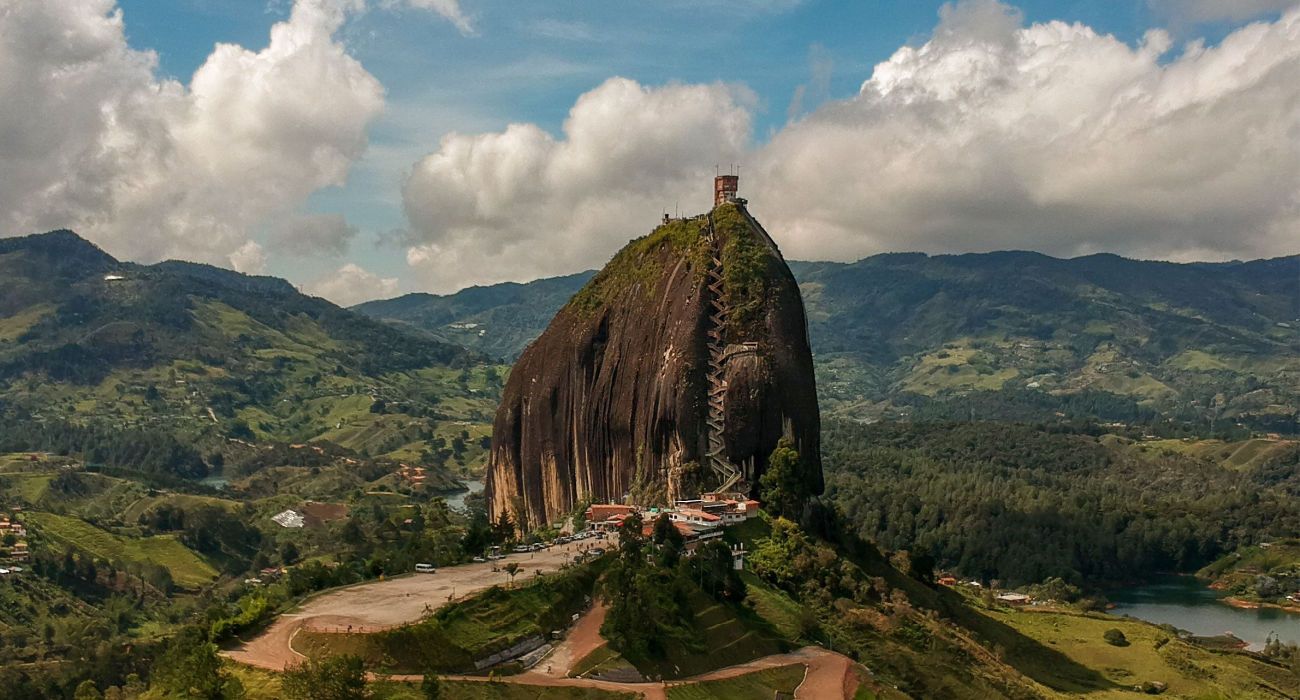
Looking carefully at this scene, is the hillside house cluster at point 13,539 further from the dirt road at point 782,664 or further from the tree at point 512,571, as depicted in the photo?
the dirt road at point 782,664

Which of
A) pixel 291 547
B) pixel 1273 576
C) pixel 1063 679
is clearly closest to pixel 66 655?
pixel 291 547

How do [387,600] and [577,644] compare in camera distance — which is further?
[387,600]

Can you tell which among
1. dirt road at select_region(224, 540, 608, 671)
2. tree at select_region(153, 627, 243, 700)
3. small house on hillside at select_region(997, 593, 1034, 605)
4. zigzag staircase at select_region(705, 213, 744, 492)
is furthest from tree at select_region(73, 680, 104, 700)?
small house on hillside at select_region(997, 593, 1034, 605)

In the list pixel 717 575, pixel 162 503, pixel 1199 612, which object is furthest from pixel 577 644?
pixel 162 503

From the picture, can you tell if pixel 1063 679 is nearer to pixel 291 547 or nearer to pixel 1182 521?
pixel 291 547

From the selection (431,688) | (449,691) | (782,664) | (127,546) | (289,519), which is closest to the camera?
(431,688)

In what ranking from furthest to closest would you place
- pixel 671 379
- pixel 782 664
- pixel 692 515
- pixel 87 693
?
1. pixel 671 379
2. pixel 692 515
3. pixel 782 664
4. pixel 87 693

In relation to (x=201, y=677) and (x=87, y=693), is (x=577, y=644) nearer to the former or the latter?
(x=201, y=677)

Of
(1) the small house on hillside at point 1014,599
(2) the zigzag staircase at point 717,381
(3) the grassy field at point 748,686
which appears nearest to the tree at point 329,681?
(3) the grassy field at point 748,686
